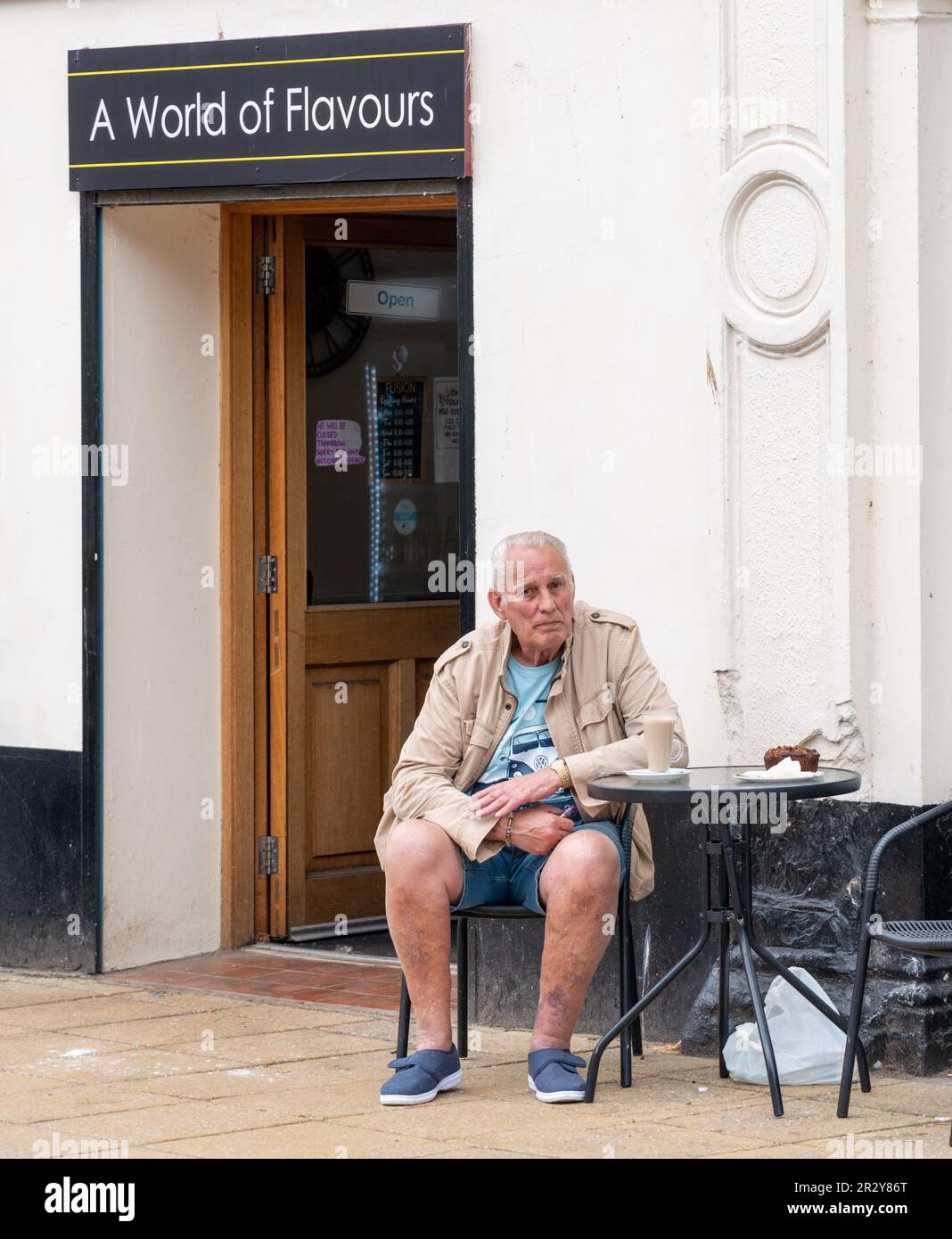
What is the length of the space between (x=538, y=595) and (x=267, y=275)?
2547 millimetres

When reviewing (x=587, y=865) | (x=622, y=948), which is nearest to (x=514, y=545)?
(x=587, y=865)

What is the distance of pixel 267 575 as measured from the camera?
24.4 ft

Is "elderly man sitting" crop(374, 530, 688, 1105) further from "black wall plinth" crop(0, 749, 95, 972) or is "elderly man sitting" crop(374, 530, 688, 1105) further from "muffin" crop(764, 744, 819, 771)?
"black wall plinth" crop(0, 749, 95, 972)

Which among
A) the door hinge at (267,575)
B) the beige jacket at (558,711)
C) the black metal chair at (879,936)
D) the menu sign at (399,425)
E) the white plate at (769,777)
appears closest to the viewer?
the black metal chair at (879,936)

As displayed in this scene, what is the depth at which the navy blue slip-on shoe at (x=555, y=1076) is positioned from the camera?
5.07 meters

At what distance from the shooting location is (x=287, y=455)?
7430mm

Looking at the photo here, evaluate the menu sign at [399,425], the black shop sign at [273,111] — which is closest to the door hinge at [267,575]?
the menu sign at [399,425]

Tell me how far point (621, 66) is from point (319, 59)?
3.35 ft

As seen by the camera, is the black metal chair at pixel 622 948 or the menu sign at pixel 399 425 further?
the menu sign at pixel 399 425

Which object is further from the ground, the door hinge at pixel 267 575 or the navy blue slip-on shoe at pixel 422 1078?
the door hinge at pixel 267 575

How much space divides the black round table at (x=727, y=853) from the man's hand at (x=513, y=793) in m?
0.13

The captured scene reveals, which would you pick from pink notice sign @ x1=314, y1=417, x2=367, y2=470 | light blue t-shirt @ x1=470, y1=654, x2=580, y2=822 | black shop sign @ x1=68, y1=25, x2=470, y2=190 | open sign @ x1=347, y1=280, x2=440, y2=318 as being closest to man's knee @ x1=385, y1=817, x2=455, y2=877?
light blue t-shirt @ x1=470, y1=654, x2=580, y2=822

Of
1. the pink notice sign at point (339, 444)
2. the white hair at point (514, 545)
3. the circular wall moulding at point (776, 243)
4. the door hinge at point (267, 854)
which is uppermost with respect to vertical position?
the circular wall moulding at point (776, 243)

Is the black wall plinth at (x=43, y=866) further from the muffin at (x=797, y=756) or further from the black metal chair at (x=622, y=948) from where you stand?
the muffin at (x=797, y=756)
